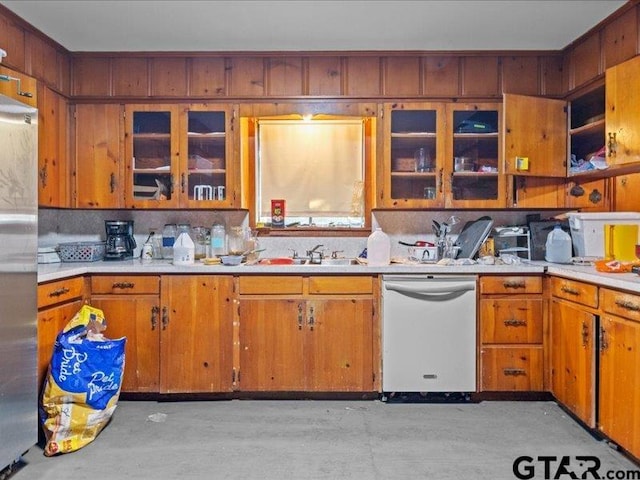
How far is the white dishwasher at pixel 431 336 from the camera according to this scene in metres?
2.87

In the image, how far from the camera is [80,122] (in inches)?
129

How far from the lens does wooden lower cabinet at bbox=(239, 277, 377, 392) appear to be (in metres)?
2.91

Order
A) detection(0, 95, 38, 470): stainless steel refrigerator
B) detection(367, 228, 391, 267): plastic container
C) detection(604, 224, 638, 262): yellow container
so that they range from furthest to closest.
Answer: detection(367, 228, 391, 267): plastic container, detection(604, 224, 638, 262): yellow container, detection(0, 95, 38, 470): stainless steel refrigerator

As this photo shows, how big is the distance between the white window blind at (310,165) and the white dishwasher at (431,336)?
0.96m

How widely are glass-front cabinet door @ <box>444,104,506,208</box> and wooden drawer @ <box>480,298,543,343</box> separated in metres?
0.77

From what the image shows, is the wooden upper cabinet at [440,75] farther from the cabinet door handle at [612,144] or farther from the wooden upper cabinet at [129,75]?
the wooden upper cabinet at [129,75]

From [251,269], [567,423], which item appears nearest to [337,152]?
[251,269]

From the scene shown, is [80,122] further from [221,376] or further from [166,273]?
[221,376]

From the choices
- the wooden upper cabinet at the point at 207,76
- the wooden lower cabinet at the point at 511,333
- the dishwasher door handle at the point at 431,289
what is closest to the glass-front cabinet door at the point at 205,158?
the wooden upper cabinet at the point at 207,76

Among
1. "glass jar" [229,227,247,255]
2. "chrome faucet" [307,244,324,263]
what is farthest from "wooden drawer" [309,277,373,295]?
"glass jar" [229,227,247,255]

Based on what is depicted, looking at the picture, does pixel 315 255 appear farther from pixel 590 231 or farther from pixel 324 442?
pixel 590 231

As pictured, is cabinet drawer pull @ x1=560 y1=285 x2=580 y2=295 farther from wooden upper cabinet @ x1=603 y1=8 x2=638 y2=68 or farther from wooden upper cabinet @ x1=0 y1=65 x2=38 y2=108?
wooden upper cabinet @ x1=0 y1=65 x2=38 y2=108

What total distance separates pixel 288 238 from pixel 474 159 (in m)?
1.52

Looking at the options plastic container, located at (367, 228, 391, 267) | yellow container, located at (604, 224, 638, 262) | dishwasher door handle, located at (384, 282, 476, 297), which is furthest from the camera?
plastic container, located at (367, 228, 391, 267)
